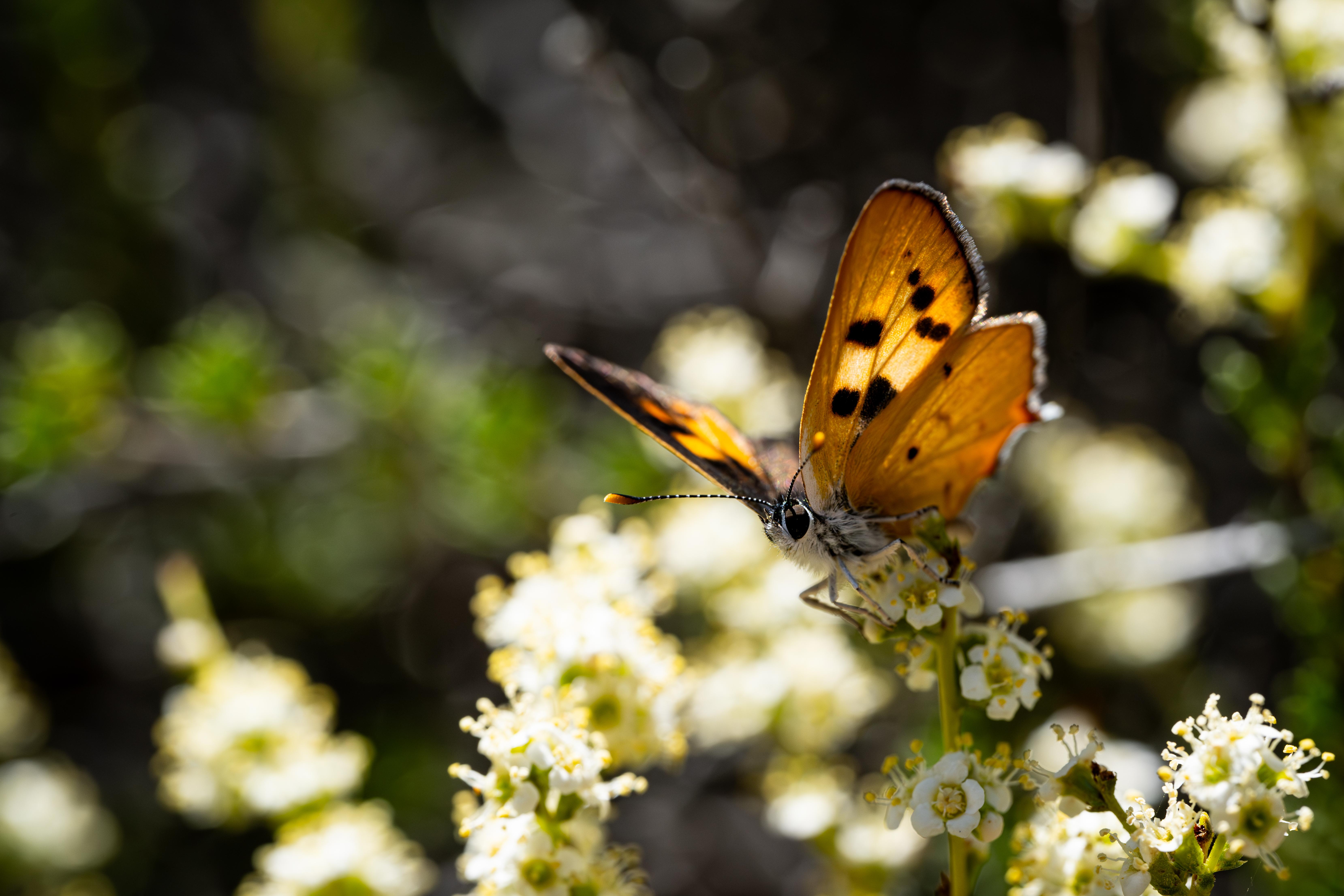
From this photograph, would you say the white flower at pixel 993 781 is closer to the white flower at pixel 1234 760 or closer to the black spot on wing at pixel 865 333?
the white flower at pixel 1234 760

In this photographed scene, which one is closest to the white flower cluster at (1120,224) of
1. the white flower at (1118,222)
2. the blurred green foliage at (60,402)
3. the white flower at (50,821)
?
the white flower at (1118,222)

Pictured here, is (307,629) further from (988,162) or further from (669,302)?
(988,162)

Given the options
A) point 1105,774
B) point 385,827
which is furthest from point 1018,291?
point 385,827

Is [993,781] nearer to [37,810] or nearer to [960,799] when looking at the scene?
[960,799]

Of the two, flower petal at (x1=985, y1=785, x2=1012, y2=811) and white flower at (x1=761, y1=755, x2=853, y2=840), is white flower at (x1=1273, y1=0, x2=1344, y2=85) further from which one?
white flower at (x1=761, y1=755, x2=853, y2=840)

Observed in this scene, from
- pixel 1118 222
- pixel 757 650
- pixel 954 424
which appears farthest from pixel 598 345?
pixel 954 424

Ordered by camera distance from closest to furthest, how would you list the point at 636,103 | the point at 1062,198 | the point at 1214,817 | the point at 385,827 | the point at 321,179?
1. the point at 1214,817
2. the point at 385,827
3. the point at 1062,198
4. the point at 636,103
5. the point at 321,179
